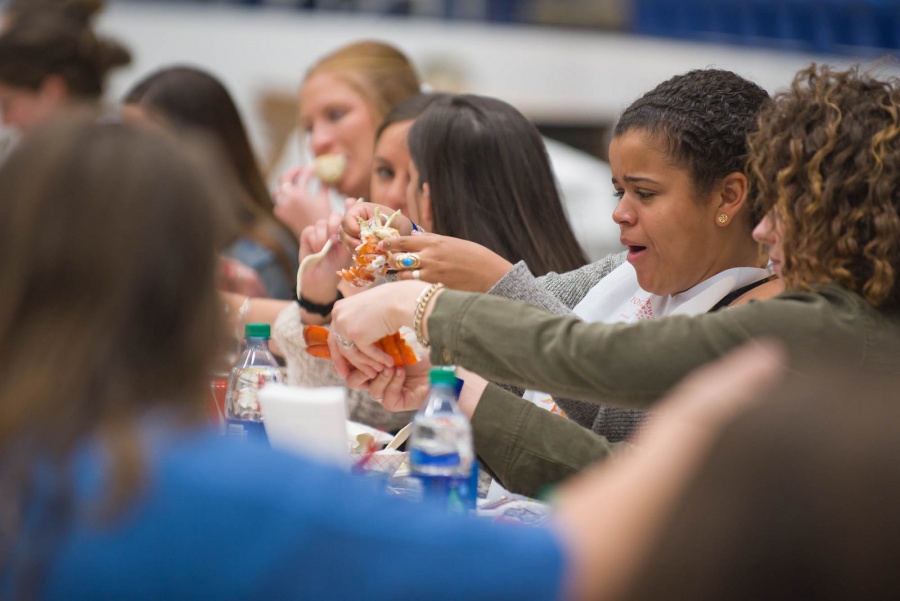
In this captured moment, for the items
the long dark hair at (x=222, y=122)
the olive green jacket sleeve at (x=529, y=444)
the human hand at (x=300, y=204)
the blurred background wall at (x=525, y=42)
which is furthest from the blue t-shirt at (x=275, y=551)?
the blurred background wall at (x=525, y=42)

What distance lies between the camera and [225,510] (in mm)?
924

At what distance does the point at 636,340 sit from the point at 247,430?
3.00 ft

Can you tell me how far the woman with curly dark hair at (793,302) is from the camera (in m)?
1.58

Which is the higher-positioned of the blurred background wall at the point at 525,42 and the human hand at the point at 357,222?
the human hand at the point at 357,222

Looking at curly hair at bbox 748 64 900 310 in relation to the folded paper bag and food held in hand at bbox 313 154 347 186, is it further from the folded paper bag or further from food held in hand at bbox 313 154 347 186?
food held in hand at bbox 313 154 347 186

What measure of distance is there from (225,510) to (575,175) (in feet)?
19.1

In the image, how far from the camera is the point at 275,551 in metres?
0.91

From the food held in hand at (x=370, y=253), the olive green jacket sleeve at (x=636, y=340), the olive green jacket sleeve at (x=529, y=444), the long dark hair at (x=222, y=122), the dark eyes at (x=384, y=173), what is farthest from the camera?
the long dark hair at (x=222, y=122)

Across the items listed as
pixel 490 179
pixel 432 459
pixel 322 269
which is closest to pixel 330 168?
pixel 322 269

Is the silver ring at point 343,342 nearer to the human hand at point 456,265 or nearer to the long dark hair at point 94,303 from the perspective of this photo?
the human hand at point 456,265

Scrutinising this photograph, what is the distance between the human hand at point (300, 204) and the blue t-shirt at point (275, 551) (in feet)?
8.63

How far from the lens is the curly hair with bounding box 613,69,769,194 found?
210 centimetres

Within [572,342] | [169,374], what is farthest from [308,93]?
[169,374]

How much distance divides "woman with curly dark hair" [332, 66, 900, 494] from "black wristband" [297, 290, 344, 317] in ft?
2.85
